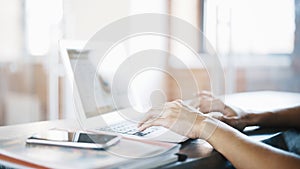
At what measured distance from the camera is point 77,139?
2.31ft

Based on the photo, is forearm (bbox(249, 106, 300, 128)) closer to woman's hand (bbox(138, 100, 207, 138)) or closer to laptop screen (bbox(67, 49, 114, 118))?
woman's hand (bbox(138, 100, 207, 138))

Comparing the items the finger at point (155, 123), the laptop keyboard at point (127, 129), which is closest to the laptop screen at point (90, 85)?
the laptop keyboard at point (127, 129)

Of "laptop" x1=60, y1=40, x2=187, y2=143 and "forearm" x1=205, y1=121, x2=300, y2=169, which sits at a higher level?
"laptop" x1=60, y1=40, x2=187, y2=143

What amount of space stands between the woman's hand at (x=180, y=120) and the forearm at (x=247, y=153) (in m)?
0.05

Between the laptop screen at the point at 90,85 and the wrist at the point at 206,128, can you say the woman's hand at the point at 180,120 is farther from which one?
the laptop screen at the point at 90,85

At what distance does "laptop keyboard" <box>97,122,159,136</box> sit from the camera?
843 millimetres

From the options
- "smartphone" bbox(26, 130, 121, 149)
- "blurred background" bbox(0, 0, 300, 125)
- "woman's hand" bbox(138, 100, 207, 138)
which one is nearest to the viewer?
"smartphone" bbox(26, 130, 121, 149)

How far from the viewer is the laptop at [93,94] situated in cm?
99

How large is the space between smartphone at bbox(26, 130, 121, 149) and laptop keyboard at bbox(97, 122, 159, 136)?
0.37ft

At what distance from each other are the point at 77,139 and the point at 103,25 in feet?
6.99

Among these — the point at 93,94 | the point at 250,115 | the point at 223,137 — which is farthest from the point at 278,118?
the point at 93,94

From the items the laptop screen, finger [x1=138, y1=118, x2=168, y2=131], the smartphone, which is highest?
the laptop screen

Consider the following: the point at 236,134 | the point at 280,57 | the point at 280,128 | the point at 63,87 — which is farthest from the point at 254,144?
the point at 280,57

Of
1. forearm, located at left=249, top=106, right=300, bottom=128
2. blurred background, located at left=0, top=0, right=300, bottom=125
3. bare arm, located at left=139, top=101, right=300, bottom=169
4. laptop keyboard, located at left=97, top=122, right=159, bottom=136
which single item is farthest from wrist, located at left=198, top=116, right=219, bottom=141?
blurred background, located at left=0, top=0, right=300, bottom=125
